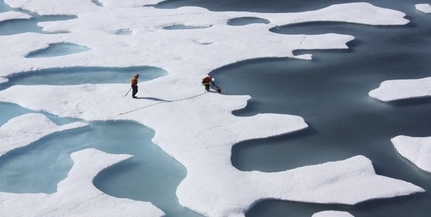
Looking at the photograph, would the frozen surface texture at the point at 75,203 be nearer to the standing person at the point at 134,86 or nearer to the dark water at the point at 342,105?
the dark water at the point at 342,105

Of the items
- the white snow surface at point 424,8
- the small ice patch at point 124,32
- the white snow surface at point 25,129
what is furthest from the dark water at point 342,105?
the small ice patch at point 124,32

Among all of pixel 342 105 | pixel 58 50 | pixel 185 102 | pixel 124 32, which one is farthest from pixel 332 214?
pixel 124 32

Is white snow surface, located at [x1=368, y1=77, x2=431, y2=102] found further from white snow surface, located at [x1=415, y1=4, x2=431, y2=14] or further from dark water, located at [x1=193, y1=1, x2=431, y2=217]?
white snow surface, located at [x1=415, y1=4, x2=431, y2=14]

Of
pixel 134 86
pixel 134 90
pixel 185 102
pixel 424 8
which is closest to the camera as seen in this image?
pixel 185 102

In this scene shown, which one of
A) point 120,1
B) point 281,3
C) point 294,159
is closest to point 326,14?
point 281,3

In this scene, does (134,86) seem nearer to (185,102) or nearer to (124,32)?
(185,102)

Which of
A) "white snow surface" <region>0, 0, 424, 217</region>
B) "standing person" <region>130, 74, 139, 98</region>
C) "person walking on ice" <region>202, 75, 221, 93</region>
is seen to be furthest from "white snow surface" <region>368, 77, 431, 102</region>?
"standing person" <region>130, 74, 139, 98</region>
